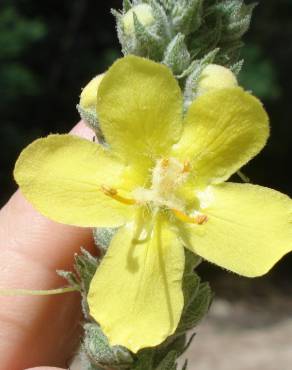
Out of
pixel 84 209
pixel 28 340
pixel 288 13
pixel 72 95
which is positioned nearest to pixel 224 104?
pixel 84 209

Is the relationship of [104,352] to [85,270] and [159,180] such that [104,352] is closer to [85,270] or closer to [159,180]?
[85,270]

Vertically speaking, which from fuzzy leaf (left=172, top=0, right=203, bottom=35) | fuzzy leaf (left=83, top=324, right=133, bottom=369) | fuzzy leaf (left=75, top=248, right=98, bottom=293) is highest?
fuzzy leaf (left=172, top=0, right=203, bottom=35)

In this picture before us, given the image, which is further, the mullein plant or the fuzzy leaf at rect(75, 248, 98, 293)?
the fuzzy leaf at rect(75, 248, 98, 293)

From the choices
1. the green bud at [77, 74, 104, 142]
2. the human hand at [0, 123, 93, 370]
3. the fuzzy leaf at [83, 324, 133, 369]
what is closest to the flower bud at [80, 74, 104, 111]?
the green bud at [77, 74, 104, 142]

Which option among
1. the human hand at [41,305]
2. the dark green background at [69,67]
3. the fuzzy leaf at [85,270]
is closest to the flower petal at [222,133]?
the fuzzy leaf at [85,270]

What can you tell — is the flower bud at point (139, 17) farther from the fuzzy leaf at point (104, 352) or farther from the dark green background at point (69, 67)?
the dark green background at point (69, 67)

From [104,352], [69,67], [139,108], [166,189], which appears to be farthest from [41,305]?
[69,67]

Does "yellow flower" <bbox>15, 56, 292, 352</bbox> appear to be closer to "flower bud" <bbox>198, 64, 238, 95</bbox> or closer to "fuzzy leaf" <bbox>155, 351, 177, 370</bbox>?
"flower bud" <bbox>198, 64, 238, 95</bbox>
